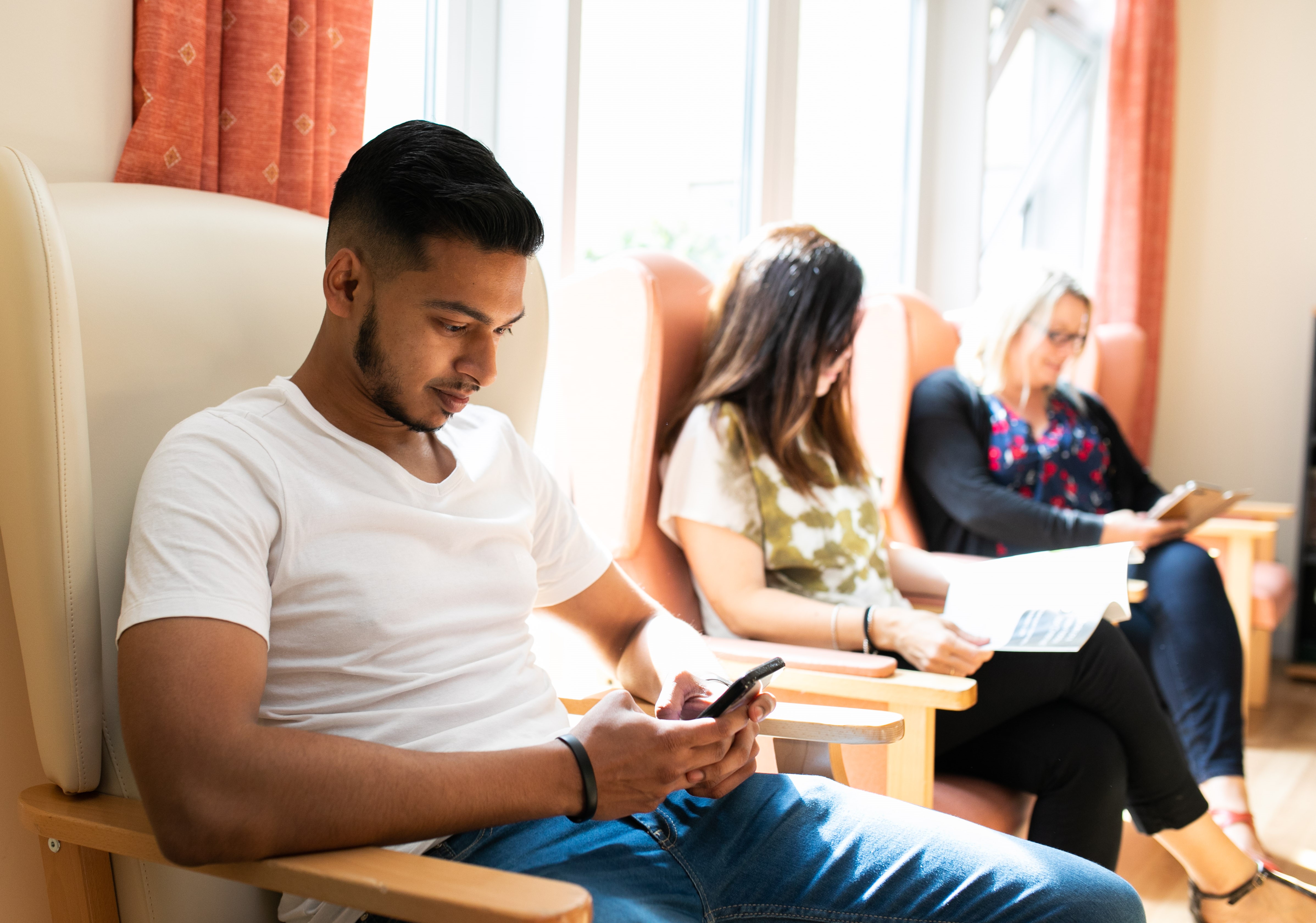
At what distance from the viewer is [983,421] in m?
2.33

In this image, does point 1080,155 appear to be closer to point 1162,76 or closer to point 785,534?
point 1162,76

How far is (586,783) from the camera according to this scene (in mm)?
855

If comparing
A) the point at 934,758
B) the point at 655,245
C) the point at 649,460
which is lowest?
the point at 934,758

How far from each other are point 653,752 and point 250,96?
856 millimetres

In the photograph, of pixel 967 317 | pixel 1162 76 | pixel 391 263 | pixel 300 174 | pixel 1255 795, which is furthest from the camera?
pixel 1162 76

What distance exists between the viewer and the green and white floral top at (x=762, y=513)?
5.13 feet

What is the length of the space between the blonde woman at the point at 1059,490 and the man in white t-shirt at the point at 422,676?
1.14m

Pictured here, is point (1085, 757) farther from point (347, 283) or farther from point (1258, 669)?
point (1258, 669)

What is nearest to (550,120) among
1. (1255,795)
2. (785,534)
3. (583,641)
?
(785,534)

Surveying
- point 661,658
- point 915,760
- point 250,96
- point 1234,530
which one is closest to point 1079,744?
point 915,760

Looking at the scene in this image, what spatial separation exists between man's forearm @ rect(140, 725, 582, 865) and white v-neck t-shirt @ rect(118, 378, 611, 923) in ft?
0.33

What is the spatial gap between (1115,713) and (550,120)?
136 centimetres

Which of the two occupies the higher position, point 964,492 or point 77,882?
point 964,492

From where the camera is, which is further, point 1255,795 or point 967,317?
point 967,317
